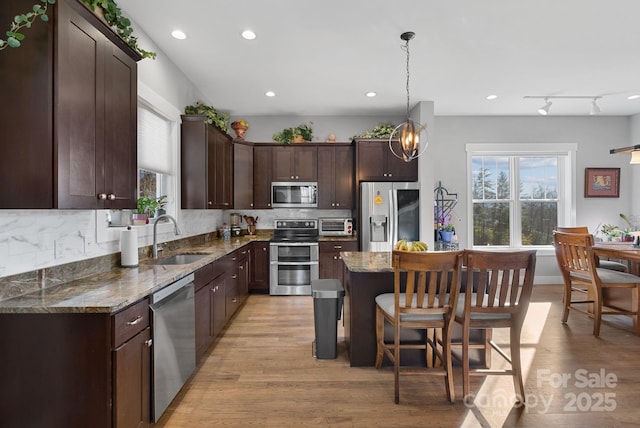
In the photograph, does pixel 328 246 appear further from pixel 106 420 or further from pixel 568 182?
pixel 568 182

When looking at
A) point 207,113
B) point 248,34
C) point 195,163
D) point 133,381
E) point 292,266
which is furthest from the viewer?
point 292,266

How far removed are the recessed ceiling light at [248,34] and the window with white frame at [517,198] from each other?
426 cm

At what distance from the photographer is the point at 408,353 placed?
8.81 feet

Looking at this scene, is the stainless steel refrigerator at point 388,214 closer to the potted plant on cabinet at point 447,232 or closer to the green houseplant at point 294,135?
the potted plant on cabinet at point 447,232

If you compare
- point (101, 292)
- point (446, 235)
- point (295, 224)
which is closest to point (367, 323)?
point (101, 292)

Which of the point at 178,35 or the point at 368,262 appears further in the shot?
the point at 178,35

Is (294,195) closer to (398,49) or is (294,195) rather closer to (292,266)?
(292,266)

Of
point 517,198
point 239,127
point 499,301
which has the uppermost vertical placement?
point 239,127

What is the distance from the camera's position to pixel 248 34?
3.04 m

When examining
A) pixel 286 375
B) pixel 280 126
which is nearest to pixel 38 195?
pixel 286 375

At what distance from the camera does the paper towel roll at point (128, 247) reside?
2.51 m

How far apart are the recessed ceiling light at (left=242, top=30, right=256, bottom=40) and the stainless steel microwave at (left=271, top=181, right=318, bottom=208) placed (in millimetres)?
2552

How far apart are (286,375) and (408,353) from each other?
994mm

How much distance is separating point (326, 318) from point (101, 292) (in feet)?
5.59
